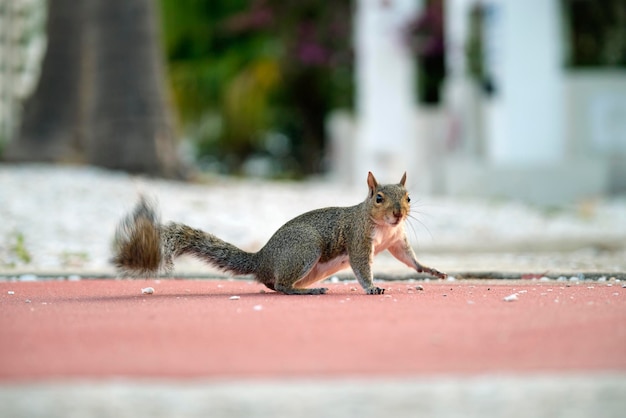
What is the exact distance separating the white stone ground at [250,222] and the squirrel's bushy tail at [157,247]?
6.30 ft

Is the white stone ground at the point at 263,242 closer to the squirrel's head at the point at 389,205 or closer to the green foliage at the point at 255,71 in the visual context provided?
the squirrel's head at the point at 389,205

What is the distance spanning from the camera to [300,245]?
803 cm

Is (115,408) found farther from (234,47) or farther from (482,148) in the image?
(234,47)

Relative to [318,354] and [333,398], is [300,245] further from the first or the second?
[333,398]

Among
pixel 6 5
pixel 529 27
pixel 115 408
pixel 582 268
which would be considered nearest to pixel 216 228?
pixel 582 268

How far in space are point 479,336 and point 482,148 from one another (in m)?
16.3

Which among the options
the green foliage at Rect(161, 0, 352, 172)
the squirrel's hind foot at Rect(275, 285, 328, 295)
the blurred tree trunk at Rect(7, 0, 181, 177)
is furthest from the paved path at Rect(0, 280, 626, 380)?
the green foliage at Rect(161, 0, 352, 172)

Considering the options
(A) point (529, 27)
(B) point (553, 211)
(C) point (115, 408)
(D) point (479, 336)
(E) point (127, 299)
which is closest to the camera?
(C) point (115, 408)

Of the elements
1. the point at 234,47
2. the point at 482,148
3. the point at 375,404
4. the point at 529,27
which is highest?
the point at 234,47

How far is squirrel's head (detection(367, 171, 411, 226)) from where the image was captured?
7883mm

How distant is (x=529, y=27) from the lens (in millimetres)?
19578

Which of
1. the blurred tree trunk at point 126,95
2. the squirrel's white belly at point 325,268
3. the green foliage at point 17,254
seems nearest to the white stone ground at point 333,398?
the squirrel's white belly at point 325,268

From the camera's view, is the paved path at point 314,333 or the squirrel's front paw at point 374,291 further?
the squirrel's front paw at point 374,291

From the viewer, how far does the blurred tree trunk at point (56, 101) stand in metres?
19.2
